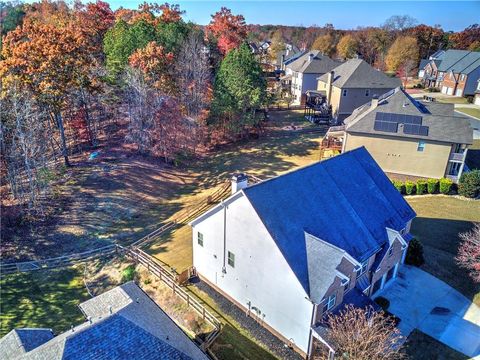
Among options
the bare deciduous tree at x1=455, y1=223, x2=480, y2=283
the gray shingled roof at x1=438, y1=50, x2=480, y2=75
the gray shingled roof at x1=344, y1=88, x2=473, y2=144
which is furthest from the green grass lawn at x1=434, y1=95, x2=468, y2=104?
the bare deciduous tree at x1=455, y1=223, x2=480, y2=283

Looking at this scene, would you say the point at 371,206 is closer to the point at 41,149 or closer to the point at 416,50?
the point at 41,149

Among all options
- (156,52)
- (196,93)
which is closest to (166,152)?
(196,93)

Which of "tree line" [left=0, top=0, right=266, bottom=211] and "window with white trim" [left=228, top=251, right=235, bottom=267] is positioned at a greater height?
"tree line" [left=0, top=0, right=266, bottom=211]

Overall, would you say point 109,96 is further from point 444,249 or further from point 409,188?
point 444,249

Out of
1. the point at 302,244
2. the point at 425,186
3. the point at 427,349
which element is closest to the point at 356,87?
the point at 425,186

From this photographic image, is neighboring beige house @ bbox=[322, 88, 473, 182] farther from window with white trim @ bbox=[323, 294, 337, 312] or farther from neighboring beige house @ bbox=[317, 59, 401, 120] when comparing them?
window with white trim @ bbox=[323, 294, 337, 312]

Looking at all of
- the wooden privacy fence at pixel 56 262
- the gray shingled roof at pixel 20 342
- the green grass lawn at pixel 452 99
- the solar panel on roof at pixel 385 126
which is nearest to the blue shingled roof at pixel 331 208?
the gray shingled roof at pixel 20 342

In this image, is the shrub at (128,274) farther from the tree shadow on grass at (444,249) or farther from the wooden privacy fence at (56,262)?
the tree shadow on grass at (444,249)
